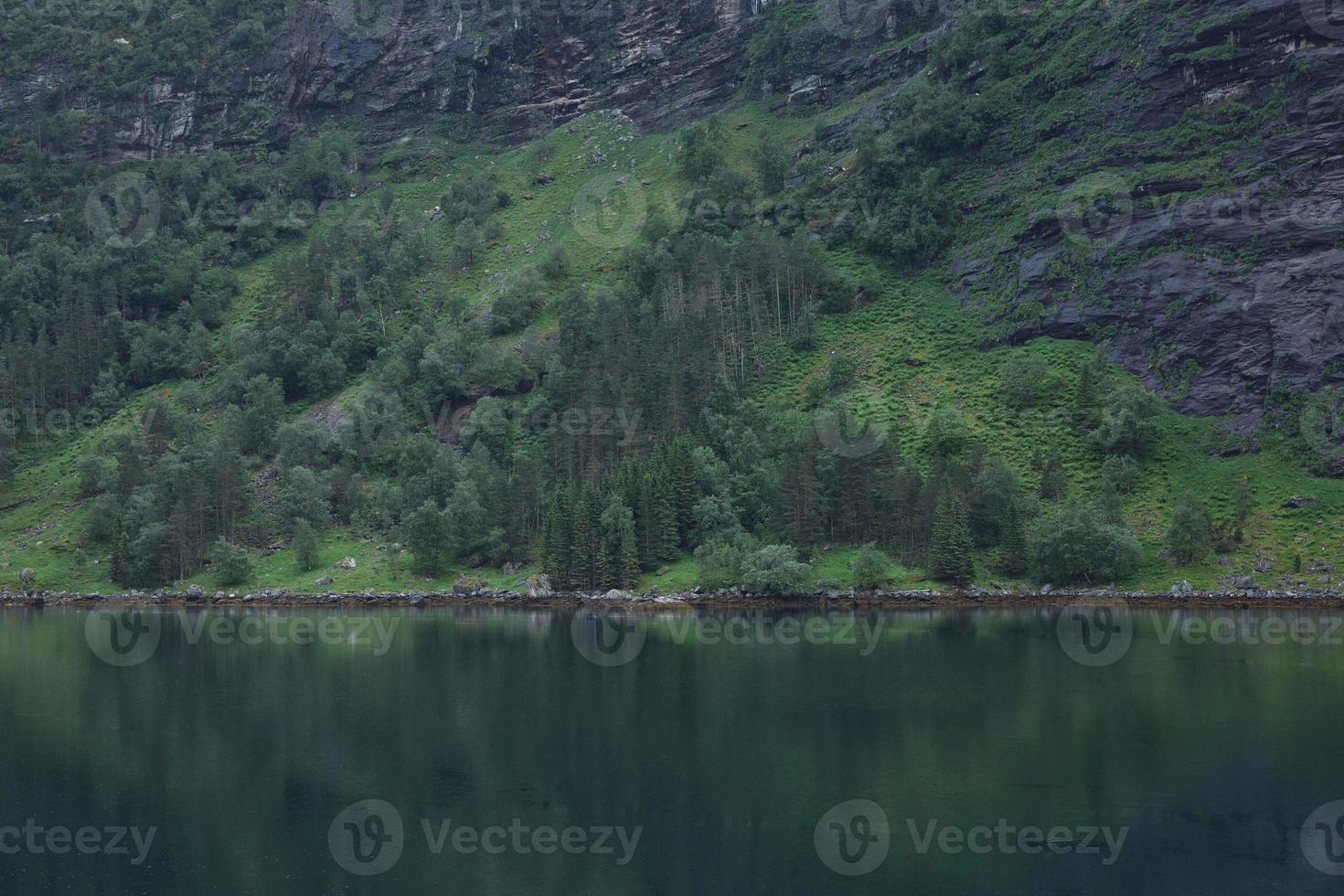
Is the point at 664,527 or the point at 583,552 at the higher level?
the point at 664,527

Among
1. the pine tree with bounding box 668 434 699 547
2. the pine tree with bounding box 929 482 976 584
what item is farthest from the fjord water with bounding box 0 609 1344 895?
the pine tree with bounding box 668 434 699 547

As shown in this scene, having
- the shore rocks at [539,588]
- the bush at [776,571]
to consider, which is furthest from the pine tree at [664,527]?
the bush at [776,571]

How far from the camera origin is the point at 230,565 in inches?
4365

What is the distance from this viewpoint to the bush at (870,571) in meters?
94.3

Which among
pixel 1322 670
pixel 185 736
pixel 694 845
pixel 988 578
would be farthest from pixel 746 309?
pixel 694 845

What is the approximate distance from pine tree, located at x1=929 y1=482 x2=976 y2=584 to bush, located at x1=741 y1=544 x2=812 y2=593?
36.2 feet

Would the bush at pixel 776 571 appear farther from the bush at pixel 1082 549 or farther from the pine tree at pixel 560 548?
the bush at pixel 1082 549

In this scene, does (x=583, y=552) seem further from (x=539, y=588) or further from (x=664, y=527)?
(x=664, y=527)

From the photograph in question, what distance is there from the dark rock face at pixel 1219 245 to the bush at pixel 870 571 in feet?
126

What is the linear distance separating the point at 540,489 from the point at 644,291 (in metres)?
42.8

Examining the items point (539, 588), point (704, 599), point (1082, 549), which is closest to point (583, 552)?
point (539, 588)

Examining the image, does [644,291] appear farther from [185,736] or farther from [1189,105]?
[185,736]

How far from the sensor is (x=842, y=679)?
5803 cm

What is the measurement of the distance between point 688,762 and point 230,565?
81672mm
